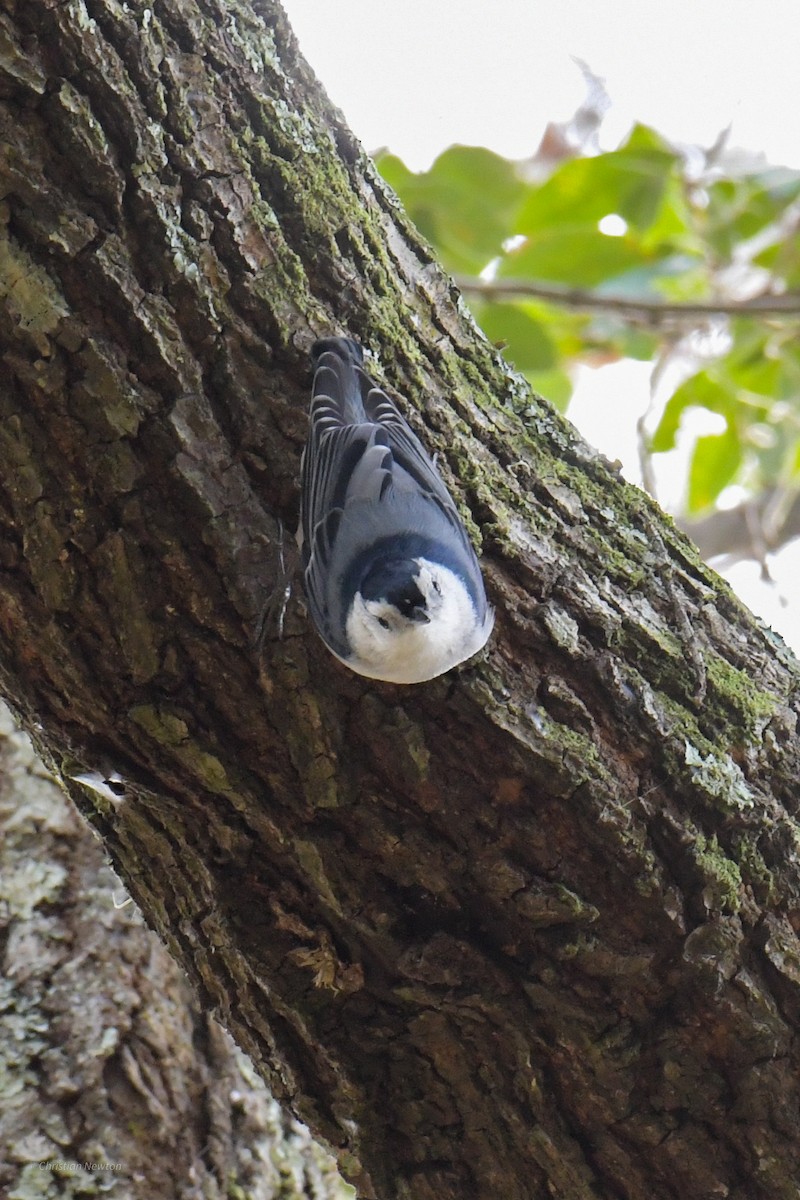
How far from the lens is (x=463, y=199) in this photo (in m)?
2.52

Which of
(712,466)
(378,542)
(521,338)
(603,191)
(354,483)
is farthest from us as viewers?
(712,466)

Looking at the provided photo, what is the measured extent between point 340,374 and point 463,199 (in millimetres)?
1277

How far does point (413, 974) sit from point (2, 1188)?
0.76 meters

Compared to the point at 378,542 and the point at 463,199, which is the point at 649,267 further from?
the point at 378,542

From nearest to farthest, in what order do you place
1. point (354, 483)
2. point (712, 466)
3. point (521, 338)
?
point (354, 483), point (521, 338), point (712, 466)

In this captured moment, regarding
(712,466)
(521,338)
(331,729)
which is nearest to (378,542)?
(331,729)

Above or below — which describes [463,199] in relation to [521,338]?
above

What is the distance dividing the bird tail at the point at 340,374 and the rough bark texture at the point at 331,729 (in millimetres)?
33

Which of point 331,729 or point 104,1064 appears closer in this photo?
point 331,729

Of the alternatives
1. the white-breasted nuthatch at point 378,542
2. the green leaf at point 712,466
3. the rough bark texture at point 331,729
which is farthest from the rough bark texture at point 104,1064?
the green leaf at point 712,466

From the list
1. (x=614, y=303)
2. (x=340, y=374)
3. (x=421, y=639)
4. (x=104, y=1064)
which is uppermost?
(x=614, y=303)

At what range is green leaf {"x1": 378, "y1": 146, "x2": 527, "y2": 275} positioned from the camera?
2469 millimetres

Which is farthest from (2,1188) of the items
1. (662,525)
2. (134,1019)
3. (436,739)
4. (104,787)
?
(662,525)

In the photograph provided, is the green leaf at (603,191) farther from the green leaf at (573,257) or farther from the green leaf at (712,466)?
the green leaf at (712,466)
